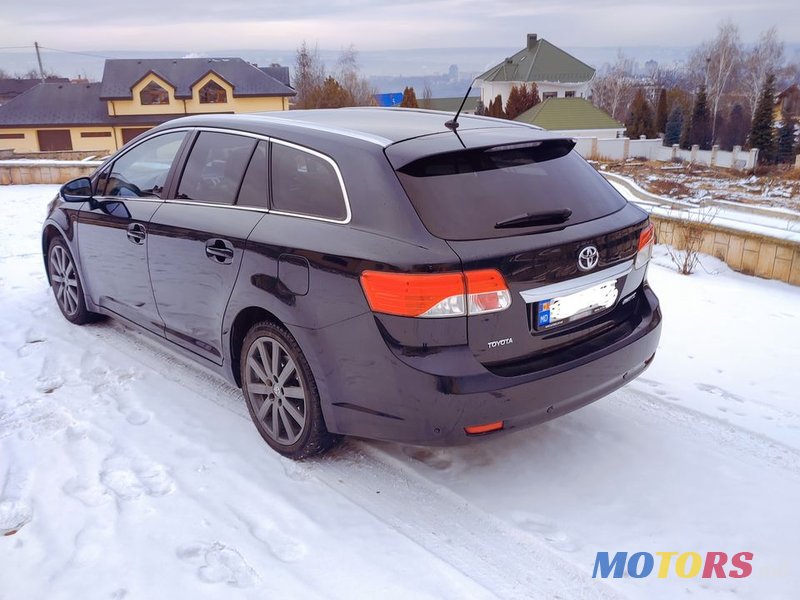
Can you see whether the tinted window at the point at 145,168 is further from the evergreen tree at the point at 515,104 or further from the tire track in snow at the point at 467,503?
the evergreen tree at the point at 515,104

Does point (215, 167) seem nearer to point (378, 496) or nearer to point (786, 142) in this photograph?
point (378, 496)

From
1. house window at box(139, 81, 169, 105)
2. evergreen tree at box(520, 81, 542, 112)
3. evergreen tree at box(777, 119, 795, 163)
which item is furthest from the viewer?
evergreen tree at box(520, 81, 542, 112)

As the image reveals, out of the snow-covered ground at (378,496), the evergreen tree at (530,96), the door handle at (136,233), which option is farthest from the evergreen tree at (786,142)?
the door handle at (136,233)

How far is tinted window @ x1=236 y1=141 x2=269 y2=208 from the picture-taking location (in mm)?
3516

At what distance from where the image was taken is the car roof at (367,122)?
3.29 metres

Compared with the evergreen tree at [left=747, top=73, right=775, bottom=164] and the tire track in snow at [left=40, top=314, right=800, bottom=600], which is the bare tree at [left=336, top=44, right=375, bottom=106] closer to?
the evergreen tree at [left=747, top=73, right=775, bottom=164]

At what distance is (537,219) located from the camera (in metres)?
2.95

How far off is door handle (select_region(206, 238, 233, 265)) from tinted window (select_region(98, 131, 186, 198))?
0.82 m

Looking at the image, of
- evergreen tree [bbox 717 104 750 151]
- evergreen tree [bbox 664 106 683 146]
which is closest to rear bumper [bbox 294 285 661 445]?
evergreen tree [bbox 664 106 683 146]

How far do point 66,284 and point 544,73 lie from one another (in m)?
64.9

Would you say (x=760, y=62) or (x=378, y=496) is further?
(x=760, y=62)

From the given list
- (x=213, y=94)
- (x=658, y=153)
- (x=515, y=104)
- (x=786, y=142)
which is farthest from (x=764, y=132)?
(x=213, y=94)

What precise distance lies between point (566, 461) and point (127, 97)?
1912 inches

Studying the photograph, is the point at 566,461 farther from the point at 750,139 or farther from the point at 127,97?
the point at 750,139
